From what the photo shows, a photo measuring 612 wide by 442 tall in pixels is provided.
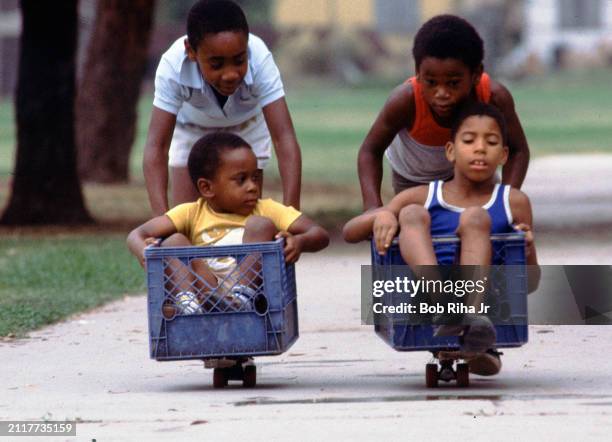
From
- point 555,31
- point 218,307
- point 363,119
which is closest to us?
point 218,307

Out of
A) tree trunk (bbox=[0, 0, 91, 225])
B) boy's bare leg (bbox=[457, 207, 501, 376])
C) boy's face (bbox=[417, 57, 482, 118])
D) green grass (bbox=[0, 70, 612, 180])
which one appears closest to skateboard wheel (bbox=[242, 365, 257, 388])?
boy's bare leg (bbox=[457, 207, 501, 376])

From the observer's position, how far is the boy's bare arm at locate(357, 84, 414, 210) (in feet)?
23.2

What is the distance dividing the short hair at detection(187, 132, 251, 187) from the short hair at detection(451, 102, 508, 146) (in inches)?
38.2

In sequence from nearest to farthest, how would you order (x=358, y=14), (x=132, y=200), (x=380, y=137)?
1. (x=380, y=137)
2. (x=132, y=200)
3. (x=358, y=14)

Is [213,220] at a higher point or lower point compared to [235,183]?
lower

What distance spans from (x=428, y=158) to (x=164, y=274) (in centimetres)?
152

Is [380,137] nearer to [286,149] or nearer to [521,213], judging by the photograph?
[286,149]

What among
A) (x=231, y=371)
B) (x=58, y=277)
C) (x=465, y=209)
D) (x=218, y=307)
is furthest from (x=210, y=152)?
(x=58, y=277)

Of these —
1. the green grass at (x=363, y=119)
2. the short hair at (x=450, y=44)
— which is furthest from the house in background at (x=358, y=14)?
the short hair at (x=450, y=44)

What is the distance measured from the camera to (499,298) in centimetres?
645

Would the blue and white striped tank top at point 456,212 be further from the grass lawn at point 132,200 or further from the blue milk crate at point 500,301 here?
the grass lawn at point 132,200

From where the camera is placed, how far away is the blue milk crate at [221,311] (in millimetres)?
6555

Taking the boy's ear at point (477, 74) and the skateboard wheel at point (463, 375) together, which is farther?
the boy's ear at point (477, 74)

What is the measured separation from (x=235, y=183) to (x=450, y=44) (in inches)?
45.3
